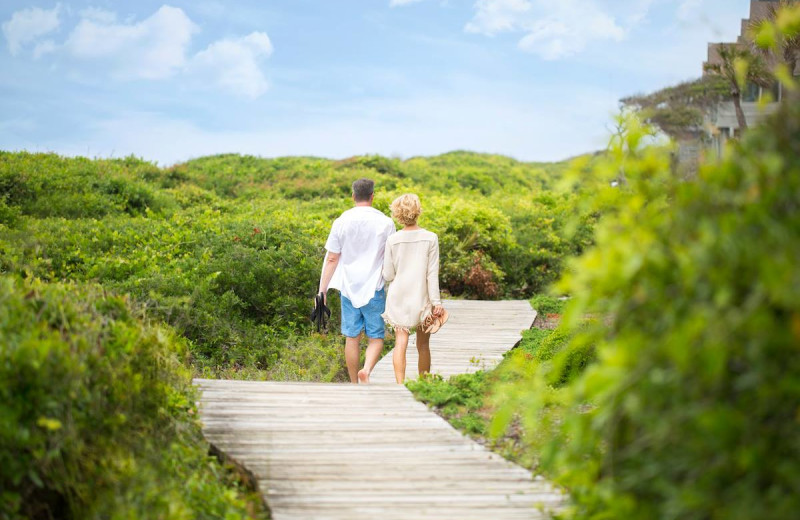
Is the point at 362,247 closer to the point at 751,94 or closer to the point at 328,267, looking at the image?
the point at 328,267

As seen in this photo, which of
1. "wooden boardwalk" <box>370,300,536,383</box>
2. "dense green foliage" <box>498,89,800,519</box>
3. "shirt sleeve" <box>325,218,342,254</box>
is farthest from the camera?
"wooden boardwalk" <box>370,300,536,383</box>

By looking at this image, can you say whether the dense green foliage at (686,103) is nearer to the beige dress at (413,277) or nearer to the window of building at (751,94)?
the window of building at (751,94)

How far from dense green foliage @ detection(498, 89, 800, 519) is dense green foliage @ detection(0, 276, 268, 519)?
236 cm

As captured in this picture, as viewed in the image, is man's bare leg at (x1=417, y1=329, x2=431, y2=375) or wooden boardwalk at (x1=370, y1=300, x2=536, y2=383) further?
wooden boardwalk at (x1=370, y1=300, x2=536, y2=383)

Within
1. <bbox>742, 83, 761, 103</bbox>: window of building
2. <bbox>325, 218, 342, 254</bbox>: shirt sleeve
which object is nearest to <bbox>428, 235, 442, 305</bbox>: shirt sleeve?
<bbox>325, 218, 342, 254</bbox>: shirt sleeve

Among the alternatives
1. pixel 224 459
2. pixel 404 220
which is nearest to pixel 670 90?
pixel 404 220

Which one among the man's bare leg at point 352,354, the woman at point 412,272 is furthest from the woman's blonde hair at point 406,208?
the man's bare leg at point 352,354

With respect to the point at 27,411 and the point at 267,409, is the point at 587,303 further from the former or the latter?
the point at 267,409

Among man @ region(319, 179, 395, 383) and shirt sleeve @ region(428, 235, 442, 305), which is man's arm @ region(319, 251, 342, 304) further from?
shirt sleeve @ region(428, 235, 442, 305)

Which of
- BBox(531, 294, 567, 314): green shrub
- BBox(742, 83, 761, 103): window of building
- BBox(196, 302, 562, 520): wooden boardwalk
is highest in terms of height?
BBox(742, 83, 761, 103): window of building

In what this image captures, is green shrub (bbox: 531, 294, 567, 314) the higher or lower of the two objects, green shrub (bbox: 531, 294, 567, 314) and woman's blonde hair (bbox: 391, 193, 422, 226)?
the lower

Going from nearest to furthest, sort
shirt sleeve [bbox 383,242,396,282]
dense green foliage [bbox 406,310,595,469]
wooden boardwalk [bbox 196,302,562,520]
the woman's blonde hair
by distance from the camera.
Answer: wooden boardwalk [bbox 196,302,562,520] < dense green foliage [bbox 406,310,595,469] < the woman's blonde hair < shirt sleeve [bbox 383,242,396,282]

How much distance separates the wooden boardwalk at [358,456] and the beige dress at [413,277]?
103cm

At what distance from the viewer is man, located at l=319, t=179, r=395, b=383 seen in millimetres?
7910
